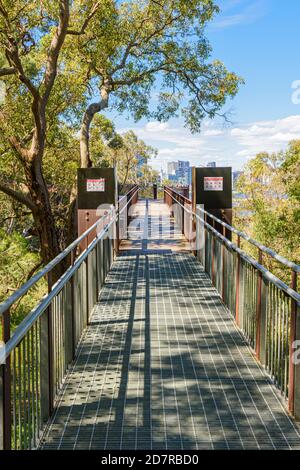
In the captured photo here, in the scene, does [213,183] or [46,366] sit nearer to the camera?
[46,366]

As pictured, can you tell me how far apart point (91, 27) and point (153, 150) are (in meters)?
59.1

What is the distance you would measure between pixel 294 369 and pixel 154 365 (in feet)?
5.25

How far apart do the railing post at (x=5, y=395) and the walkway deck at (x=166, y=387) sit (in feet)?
3.08

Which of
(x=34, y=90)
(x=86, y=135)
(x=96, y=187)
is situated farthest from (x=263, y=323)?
(x=86, y=135)

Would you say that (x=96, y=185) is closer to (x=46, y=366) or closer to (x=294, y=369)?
(x=46, y=366)

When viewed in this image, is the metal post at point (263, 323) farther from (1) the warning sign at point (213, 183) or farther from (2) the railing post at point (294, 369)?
(1) the warning sign at point (213, 183)

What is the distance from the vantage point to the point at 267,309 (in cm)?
569

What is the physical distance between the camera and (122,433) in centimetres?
428

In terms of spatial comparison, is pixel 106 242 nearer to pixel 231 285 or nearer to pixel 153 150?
pixel 231 285

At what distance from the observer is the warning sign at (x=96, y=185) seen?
12.2m

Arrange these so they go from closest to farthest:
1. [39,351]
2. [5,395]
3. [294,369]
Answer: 1. [5,395]
2. [39,351]
3. [294,369]

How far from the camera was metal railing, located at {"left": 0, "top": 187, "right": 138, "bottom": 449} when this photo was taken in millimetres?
3263

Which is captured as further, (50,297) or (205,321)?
(205,321)
